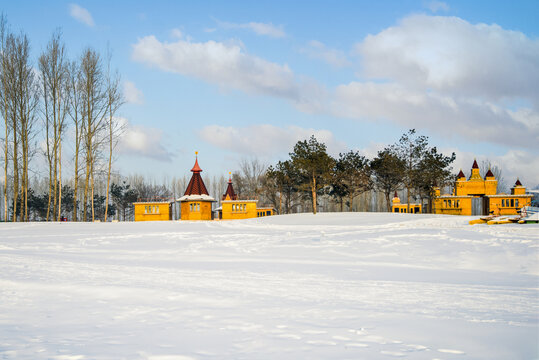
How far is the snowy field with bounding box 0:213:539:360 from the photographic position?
4.17m

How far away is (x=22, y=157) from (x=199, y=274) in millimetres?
27176

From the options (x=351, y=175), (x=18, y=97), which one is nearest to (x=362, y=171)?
(x=351, y=175)

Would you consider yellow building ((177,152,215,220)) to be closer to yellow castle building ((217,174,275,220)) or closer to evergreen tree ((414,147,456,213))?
yellow castle building ((217,174,275,220))

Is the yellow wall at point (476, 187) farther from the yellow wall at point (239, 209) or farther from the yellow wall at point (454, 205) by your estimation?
the yellow wall at point (239, 209)

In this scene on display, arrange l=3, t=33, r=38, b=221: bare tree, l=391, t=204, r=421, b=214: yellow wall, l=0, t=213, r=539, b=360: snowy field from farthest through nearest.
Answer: l=391, t=204, r=421, b=214: yellow wall → l=3, t=33, r=38, b=221: bare tree → l=0, t=213, r=539, b=360: snowy field

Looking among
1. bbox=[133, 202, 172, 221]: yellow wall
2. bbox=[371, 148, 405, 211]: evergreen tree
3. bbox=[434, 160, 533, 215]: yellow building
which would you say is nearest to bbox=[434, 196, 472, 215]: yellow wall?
bbox=[434, 160, 533, 215]: yellow building

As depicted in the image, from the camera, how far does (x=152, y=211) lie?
41.4m

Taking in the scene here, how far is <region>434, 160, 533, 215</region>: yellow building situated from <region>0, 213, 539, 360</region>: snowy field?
31952 mm

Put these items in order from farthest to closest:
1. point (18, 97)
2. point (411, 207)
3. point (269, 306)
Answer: point (411, 207) → point (18, 97) → point (269, 306)

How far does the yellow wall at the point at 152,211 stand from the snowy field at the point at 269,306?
1164 inches

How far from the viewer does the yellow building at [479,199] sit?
131 ft

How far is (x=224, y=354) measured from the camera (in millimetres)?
3971

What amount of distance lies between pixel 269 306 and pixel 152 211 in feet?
124

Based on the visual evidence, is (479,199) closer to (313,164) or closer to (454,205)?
(454,205)
